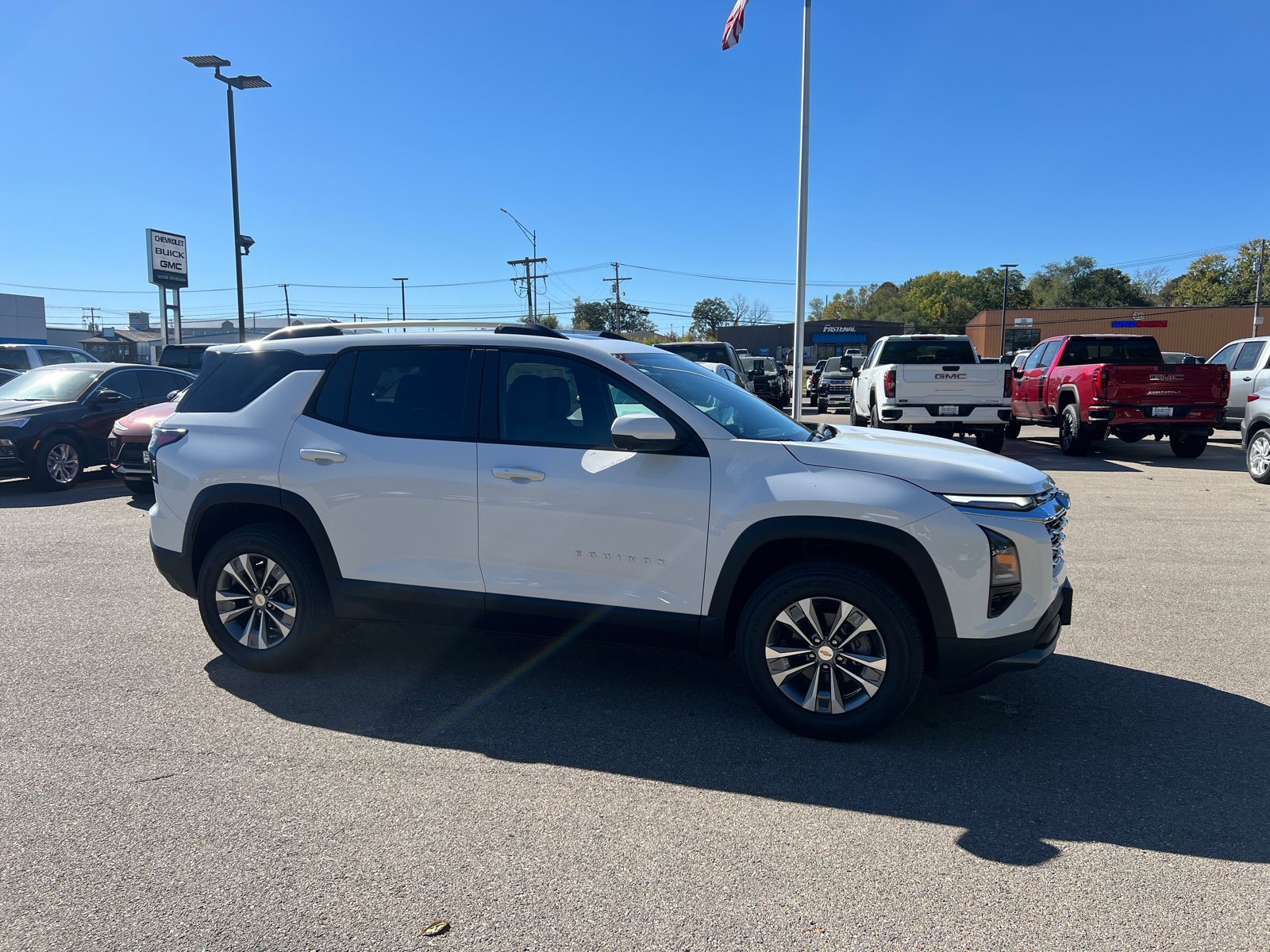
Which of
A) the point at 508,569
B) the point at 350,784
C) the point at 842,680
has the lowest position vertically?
the point at 350,784

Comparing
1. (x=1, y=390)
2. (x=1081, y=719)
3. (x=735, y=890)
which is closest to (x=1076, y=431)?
(x=1081, y=719)

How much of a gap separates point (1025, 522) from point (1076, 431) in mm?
12444

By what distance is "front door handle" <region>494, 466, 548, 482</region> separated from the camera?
407 centimetres

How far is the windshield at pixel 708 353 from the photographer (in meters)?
17.2

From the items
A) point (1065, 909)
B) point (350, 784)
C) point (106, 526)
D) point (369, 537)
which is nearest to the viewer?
point (1065, 909)

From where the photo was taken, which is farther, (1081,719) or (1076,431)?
(1076,431)

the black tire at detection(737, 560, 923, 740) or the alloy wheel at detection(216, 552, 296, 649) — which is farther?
the alloy wheel at detection(216, 552, 296, 649)

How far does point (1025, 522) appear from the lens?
11.9 ft

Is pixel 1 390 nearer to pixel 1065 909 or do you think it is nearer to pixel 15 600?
pixel 15 600

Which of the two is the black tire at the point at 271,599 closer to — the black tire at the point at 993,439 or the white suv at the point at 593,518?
the white suv at the point at 593,518

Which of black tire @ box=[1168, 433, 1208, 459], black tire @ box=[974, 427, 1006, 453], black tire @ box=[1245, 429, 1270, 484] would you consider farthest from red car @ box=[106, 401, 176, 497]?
black tire @ box=[1168, 433, 1208, 459]

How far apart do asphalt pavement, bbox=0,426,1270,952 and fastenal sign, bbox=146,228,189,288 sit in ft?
105

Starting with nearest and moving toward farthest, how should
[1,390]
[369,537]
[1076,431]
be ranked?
[369,537] < [1,390] < [1076,431]

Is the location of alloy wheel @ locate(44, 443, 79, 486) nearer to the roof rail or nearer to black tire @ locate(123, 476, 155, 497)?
black tire @ locate(123, 476, 155, 497)
